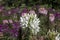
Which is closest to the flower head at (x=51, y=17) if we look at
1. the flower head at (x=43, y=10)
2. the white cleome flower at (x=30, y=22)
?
the flower head at (x=43, y=10)

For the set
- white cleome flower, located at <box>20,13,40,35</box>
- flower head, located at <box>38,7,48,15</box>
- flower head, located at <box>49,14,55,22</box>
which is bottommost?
flower head, located at <box>49,14,55,22</box>

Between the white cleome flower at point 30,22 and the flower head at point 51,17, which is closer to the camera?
the white cleome flower at point 30,22

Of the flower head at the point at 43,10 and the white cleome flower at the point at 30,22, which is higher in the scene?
the white cleome flower at the point at 30,22

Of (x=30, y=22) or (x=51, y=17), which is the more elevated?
(x=30, y=22)

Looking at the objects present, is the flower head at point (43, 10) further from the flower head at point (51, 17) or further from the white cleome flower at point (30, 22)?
the white cleome flower at point (30, 22)

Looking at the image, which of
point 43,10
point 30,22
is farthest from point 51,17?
point 30,22

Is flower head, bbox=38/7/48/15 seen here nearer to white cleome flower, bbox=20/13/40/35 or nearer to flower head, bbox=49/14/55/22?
flower head, bbox=49/14/55/22

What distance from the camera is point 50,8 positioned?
6.22 metres

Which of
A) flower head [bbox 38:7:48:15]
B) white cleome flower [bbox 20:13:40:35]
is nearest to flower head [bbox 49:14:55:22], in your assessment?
flower head [bbox 38:7:48:15]

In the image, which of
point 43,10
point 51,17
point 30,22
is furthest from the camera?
point 43,10

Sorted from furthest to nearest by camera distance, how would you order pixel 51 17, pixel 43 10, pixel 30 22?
pixel 43 10 < pixel 51 17 < pixel 30 22

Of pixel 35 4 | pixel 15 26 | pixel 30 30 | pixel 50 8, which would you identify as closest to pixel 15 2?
pixel 35 4

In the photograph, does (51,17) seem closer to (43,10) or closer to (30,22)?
(43,10)

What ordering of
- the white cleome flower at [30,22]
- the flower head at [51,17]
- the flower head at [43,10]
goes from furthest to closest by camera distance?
the flower head at [43,10]
the flower head at [51,17]
the white cleome flower at [30,22]
